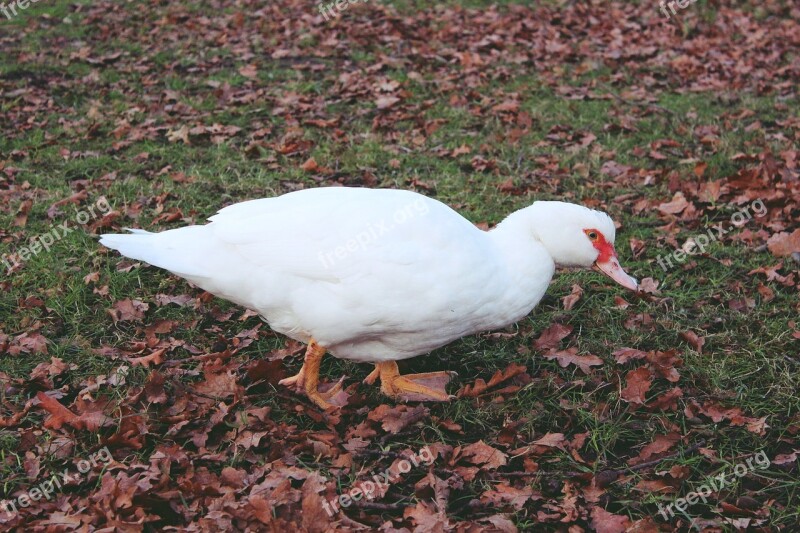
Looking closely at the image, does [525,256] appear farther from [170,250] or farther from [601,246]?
[170,250]

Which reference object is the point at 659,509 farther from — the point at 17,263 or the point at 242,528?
the point at 17,263

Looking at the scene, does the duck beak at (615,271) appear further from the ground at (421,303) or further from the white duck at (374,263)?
the ground at (421,303)

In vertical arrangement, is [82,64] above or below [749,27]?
above

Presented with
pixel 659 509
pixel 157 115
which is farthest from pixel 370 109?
pixel 659 509

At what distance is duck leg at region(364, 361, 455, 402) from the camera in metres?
3.61

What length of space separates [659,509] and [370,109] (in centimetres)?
525

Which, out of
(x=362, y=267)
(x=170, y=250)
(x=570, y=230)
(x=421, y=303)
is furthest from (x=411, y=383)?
(x=170, y=250)

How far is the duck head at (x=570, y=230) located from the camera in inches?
134

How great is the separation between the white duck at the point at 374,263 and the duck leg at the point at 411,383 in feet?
0.04

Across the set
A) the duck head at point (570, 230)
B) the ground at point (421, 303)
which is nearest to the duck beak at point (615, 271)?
the duck head at point (570, 230)

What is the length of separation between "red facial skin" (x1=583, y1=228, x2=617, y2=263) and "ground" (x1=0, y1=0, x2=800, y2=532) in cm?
64

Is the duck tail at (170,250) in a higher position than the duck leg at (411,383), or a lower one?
higher

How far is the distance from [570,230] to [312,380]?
4.64 ft

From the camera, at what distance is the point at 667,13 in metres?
10.4
